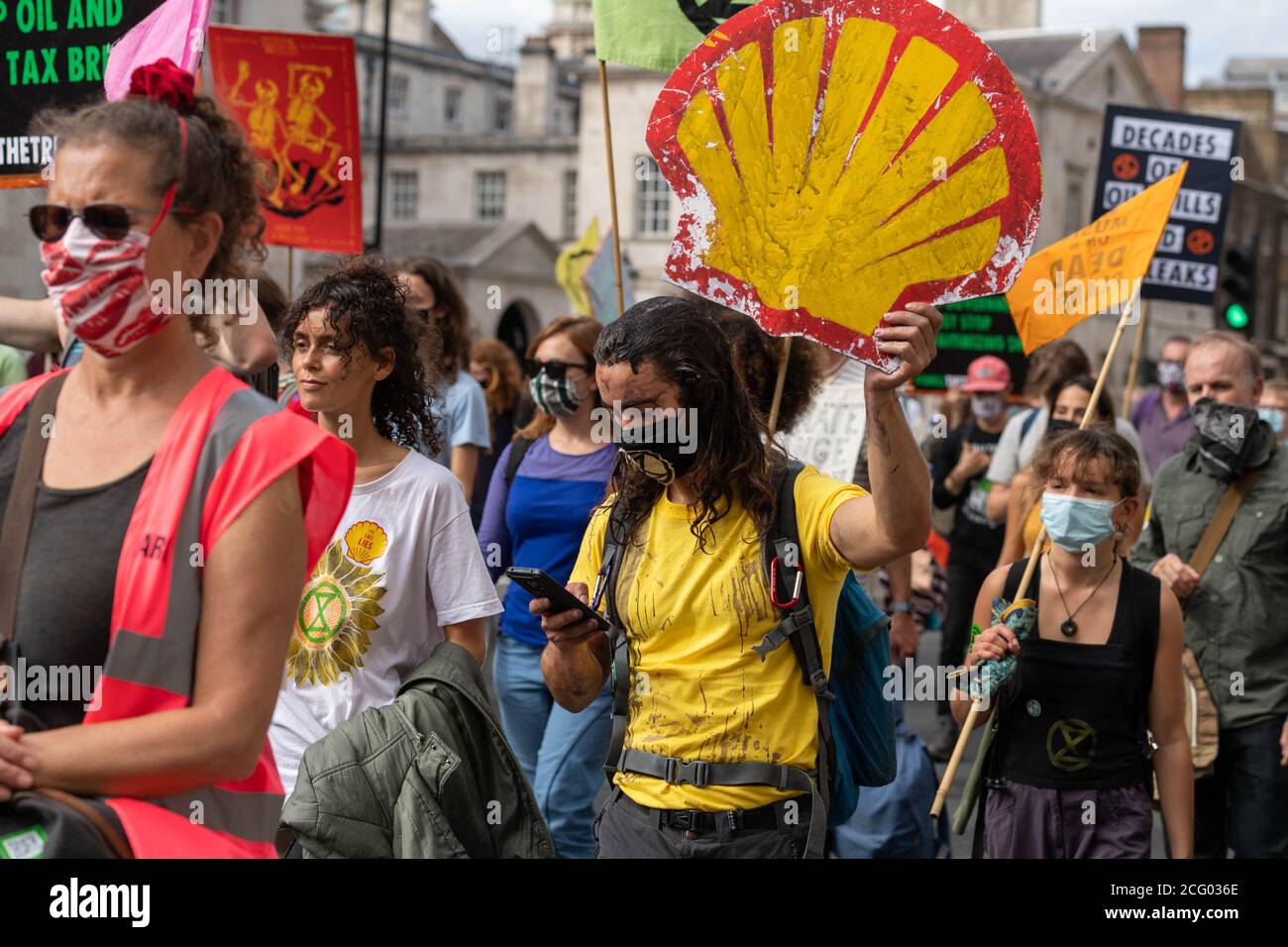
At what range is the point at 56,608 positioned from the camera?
7.46 ft

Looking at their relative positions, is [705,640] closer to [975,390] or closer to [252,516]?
[252,516]

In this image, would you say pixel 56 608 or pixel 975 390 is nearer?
pixel 56 608

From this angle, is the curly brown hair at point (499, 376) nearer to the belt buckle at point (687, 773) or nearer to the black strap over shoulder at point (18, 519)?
the belt buckle at point (687, 773)

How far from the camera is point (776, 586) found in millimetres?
3506

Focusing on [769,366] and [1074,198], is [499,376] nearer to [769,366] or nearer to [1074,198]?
[769,366]

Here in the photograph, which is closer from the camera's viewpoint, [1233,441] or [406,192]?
[1233,441]

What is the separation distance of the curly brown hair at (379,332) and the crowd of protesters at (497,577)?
1 centimetres

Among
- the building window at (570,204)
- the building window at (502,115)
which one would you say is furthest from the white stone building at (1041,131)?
the building window at (502,115)

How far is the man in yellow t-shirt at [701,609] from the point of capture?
351cm

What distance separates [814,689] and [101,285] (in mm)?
1747

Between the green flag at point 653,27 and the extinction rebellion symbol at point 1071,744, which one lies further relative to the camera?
the green flag at point 653,27

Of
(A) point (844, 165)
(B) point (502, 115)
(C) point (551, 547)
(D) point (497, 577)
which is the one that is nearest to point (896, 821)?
(C) point (551, 547)

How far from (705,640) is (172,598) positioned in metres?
1.52
